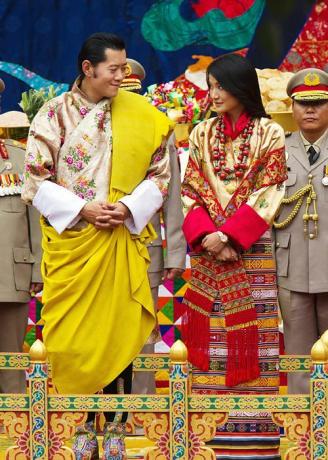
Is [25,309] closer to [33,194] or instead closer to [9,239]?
[9,239]

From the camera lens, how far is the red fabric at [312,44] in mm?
10328

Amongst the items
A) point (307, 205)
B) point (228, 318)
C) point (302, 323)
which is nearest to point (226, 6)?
point (307, 205)

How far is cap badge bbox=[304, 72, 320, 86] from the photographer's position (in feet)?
24.7

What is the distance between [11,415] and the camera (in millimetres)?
5977

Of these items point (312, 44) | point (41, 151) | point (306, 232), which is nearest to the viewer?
point (41, 151)

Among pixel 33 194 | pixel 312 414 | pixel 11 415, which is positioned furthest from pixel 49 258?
pixel 312 414

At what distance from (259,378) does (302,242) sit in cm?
111

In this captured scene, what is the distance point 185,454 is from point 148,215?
3.54 ft

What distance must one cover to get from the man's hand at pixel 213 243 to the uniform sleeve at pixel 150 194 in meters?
0.24

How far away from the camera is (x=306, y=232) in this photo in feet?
24.5

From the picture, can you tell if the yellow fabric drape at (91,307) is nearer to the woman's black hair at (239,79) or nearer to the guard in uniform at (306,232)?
the woman's black hair at (239,79)

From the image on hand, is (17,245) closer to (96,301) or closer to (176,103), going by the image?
(96,301)

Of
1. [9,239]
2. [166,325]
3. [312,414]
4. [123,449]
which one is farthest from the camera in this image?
[166,325]

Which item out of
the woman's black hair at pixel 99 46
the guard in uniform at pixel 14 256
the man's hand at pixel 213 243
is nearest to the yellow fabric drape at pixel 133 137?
the woman's black hair at pixel 99 46
